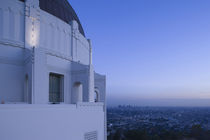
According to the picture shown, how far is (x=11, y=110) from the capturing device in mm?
4445

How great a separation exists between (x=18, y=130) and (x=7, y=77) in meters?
3.39

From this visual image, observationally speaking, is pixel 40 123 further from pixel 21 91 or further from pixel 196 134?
pixel 196 134

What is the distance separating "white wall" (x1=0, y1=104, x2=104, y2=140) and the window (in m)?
2.70

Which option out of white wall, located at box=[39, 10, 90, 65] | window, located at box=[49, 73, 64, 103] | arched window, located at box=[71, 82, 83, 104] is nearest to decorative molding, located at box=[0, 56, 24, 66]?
white wall, located at box=[39, 10, 90, 65]

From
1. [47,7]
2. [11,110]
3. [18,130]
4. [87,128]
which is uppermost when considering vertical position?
[47,7]

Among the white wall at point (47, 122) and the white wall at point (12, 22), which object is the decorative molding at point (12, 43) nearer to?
the white wall at point (12, 22)

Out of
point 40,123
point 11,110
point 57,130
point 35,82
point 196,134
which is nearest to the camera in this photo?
point 11,110

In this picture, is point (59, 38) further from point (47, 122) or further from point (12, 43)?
point (47, 122)

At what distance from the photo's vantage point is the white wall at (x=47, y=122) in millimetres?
4355

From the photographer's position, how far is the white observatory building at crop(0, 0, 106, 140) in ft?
15.9

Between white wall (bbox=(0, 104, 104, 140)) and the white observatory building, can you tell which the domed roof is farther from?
white wall (bbox=(0, 104, 104, 140))

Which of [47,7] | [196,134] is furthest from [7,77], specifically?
[196,134]

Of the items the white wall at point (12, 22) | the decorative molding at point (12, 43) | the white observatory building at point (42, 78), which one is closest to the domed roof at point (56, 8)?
the white observatory building at point (42, 78)

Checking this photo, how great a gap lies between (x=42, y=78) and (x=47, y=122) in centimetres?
235
